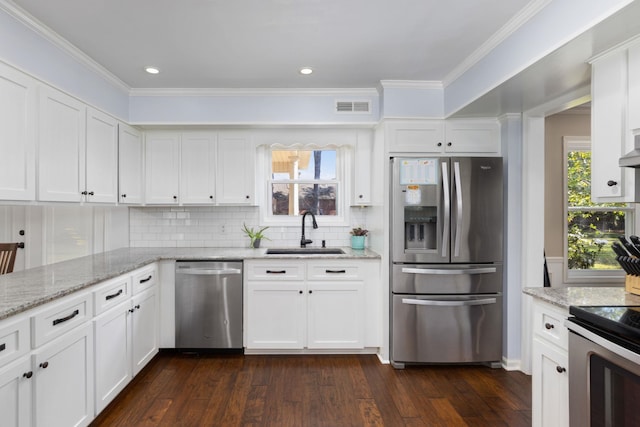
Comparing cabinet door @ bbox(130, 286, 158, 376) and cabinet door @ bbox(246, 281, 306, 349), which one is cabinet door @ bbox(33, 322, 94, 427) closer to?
cabinet door @ bbox(130, 286, 158, 376)

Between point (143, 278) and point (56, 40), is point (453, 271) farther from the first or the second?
point (56, 40)

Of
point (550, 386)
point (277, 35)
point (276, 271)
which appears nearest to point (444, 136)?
Answer: point (277, 35)

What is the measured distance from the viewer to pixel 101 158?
2.91 m

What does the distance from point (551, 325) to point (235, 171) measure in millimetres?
2919

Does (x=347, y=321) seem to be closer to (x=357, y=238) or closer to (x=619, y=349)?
(x=357, y=238)

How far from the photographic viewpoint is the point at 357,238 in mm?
3650

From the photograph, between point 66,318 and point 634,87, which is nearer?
point 634,87

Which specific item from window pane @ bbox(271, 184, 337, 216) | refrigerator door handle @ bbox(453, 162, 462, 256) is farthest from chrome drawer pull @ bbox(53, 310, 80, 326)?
refrigerator door handle @ bbox(453, 162, 462, 256)

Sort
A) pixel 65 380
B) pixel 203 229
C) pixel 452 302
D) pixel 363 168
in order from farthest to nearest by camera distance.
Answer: pixel 203 229
pixel 363 168
pixel 452 302
pixel 65 380

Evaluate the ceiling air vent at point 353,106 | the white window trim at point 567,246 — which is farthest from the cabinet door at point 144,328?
the white window trim at point 567,246

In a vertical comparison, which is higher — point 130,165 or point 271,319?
point 130,165

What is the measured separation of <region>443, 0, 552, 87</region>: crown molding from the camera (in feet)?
6.35

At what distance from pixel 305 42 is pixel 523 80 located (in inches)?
58.1

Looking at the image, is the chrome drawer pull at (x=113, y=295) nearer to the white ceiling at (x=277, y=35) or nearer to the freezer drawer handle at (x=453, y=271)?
the white ceiling at (x=277, y=35)
